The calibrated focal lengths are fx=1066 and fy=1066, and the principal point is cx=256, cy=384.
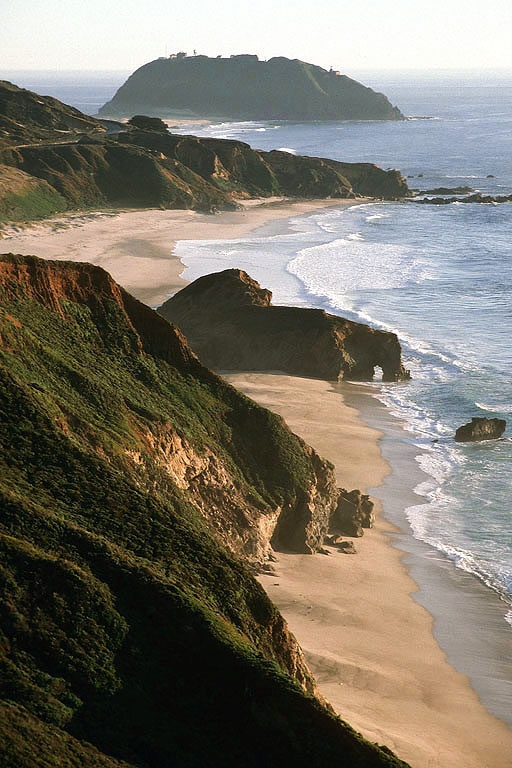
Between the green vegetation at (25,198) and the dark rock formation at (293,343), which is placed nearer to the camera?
the dark rock formation at (293,343)

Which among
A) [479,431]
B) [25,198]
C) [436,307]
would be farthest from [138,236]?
[479,431]

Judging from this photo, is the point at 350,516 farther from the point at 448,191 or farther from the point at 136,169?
the point at 448,191

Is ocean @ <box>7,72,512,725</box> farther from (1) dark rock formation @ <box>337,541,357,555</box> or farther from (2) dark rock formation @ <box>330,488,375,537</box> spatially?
(1) dark rock formation @ <box>337,541,357,555</box>

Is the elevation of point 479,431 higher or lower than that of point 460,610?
higher

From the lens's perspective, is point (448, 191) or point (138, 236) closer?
point (138, 236)

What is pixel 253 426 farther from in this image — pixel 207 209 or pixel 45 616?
pixel 207 209

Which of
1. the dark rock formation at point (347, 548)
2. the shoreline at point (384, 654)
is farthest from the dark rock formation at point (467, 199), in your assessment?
the dark rock formation at point (347, 548)

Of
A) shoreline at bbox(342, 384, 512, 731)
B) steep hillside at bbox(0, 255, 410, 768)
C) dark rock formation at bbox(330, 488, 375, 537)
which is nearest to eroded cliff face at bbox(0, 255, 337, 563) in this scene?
steep hillside at bbox(0, 255, 410, 768)

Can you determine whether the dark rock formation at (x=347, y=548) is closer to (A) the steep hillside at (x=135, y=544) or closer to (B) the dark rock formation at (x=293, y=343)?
(A) the steep hillside at (x=135, y=544)
